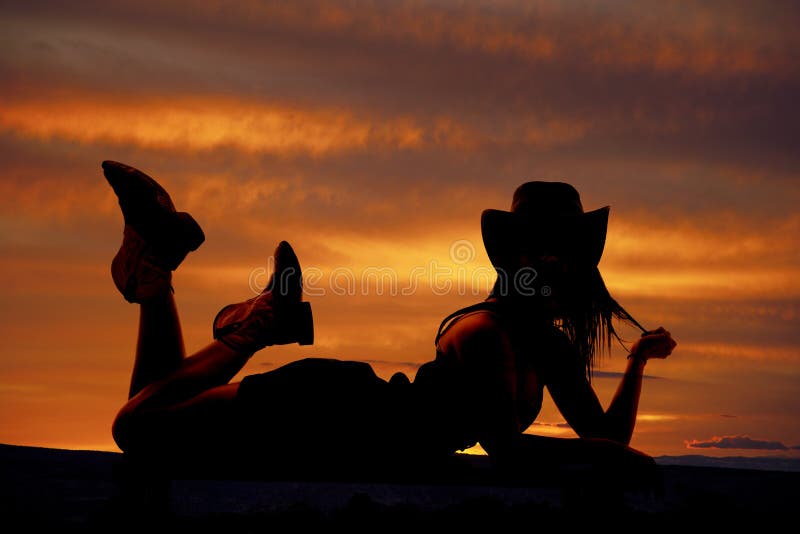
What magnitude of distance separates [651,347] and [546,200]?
4.02 feet

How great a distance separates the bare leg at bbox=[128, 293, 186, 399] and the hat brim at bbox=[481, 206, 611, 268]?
198 centimetres

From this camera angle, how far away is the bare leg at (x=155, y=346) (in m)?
5.42

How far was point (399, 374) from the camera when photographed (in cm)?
532

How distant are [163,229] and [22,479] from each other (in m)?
5.01

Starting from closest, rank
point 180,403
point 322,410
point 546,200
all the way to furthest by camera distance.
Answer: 1. point 322,410
2. point 180,403
3. point 546,200

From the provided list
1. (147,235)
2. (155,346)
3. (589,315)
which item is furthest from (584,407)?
(147,235)

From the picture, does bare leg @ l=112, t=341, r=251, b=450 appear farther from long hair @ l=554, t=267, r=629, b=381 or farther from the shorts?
long hair @ l=554, t=267, r=629, b=381

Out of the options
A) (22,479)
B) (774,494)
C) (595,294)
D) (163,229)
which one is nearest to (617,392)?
(595,294)

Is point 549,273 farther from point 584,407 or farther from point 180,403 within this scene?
point 180,403

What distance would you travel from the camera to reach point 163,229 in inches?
218

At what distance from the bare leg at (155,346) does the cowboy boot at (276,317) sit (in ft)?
0.97

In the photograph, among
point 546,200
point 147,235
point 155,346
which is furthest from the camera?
point 546,200

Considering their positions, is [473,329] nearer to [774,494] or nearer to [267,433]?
[267,433]

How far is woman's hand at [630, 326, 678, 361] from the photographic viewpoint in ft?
19.8
